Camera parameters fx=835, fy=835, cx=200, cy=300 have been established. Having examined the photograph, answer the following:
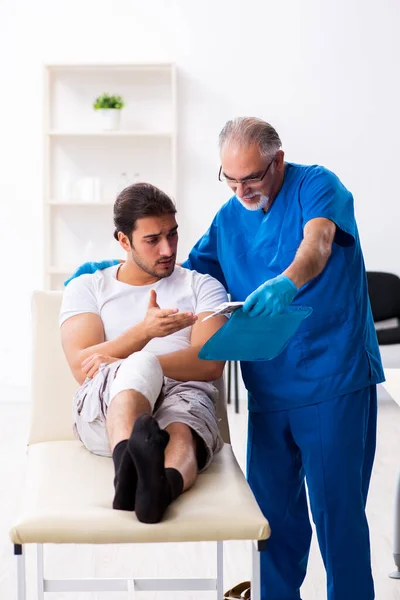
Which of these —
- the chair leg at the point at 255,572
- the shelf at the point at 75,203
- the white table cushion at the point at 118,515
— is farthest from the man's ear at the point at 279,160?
the shelf at the point at 75,203

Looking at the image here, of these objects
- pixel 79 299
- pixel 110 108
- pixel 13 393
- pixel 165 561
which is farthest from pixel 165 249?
pixel 13 393

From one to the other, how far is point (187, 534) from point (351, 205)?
0.78m

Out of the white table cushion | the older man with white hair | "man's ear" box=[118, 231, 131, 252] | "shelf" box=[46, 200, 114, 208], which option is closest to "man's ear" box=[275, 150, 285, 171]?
the older man with white hair

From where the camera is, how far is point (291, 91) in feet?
14.6

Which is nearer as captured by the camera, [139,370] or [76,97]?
[139,370]

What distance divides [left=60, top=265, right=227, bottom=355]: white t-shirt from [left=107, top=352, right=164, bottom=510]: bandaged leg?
240 millimetres

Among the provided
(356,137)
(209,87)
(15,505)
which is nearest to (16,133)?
(209,87)

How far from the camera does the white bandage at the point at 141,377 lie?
1.54 meters

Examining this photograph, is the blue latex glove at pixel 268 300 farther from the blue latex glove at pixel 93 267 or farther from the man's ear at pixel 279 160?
the blue latex glove at pixel 93 267

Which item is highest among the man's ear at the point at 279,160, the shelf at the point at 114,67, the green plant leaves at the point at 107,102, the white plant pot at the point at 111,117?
the shelf at the point at 114,67

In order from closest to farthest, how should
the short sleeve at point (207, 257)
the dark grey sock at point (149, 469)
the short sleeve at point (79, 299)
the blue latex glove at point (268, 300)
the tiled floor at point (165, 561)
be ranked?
the dark grey sock at point (149, 469) < the blue latex glove at point (268, 300) < the short sleeve at point (79, 299) < the short sleeve at point (207, 257) < the tiled floor at point (165, 561)

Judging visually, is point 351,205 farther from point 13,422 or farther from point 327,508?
point 13,422

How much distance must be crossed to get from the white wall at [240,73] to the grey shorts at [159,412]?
9.59ft

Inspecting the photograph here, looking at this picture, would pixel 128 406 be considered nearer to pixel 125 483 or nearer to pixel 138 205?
pixel 125 483
